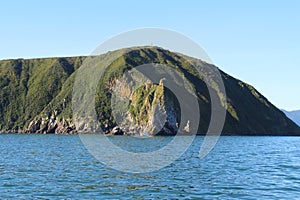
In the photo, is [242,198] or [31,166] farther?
[31,166]

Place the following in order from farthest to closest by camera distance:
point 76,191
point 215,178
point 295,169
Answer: point 295,169 < point 215,178 < point 76,191

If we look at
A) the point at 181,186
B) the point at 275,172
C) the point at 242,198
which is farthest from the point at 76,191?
the point at 275,172

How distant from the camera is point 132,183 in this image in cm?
4266

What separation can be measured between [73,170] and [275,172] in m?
26.1

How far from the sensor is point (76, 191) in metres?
37.4

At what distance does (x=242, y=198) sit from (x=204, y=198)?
3239mm

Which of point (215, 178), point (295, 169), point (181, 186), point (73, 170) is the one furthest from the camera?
point (295, 169)

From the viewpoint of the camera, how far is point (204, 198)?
3500 cm

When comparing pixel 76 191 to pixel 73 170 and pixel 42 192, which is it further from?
pixel 73 170

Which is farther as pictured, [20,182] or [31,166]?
[31,166]

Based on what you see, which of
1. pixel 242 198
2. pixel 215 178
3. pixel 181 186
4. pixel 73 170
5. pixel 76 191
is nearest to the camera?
pixel 242 198

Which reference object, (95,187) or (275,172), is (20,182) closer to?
(95,187)

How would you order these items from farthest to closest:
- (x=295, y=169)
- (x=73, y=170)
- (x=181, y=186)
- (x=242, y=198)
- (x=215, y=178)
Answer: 1. (x=295, y=169)
2. (x=73, y=170)
3. (x=215, y=178)
4. (x=181, y=186)
5. (x=242, y=198)

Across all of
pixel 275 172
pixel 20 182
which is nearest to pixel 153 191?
pixel 20 182
